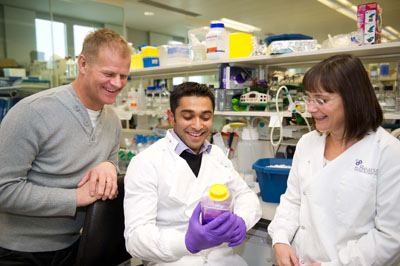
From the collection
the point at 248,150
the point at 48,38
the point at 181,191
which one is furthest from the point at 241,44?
the point at 48,38

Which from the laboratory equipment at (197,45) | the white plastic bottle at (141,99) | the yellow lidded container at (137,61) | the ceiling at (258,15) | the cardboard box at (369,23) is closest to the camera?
the cardboard box at (369,23)

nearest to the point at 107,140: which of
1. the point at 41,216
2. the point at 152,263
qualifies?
the point at 41,216

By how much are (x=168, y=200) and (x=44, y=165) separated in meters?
0.57

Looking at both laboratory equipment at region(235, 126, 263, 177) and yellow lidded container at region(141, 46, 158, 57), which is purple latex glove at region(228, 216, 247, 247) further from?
yellow lidded container at region(141, 46, 158, 57)

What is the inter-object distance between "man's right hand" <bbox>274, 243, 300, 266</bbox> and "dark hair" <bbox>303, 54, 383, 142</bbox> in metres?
0.53

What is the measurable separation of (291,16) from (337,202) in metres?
5.49

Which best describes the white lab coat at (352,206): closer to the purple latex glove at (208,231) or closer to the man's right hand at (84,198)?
the purple latex glove at (208,231)

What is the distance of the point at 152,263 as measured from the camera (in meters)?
1.36

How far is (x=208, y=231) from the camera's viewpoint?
966 mm

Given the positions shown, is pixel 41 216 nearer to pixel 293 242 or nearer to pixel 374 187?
pixel 293 242

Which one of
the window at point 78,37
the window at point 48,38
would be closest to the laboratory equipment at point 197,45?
the window at point 48,38

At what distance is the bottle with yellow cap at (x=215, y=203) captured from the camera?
0.96 meters

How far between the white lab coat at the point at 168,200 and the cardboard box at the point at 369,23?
104 centimetres

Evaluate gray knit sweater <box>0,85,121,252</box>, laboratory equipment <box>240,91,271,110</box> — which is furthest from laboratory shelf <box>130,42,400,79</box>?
gray knit sweater <box>0,85,121,252</box>
